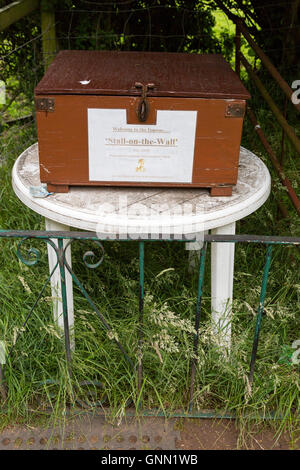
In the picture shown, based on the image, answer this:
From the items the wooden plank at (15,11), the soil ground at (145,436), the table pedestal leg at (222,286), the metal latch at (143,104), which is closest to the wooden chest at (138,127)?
the metal latch at (143,104)

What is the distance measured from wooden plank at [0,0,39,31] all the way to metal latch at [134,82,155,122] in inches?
61.7

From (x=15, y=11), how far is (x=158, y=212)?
186 centimetres

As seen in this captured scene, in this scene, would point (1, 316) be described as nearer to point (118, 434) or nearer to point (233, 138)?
point (118, 434)

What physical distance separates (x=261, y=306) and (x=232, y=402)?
47cm

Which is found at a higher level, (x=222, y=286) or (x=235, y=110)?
(x=235, y=110)

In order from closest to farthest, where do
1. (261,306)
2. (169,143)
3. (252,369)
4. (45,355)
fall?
(169,143)
(261,306)
(252,369)
(45,355)

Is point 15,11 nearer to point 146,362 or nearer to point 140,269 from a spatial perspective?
point 140,269

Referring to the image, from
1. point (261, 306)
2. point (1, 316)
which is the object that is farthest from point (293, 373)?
point (1, 316)

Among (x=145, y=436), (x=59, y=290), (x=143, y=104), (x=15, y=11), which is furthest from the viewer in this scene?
(x=15, y=11)

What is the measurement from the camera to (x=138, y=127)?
1.69 meters

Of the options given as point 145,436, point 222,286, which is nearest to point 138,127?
point 222,286

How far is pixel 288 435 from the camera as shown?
6.61 feet

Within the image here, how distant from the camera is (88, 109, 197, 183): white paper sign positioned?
5.53 feet

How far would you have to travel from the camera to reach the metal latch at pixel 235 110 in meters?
1.66
